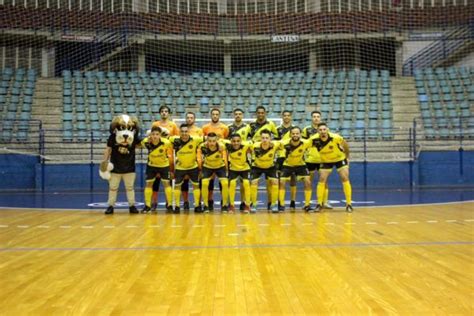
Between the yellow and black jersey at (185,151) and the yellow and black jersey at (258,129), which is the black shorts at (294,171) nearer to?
the yellow and black jersey at (258,129)

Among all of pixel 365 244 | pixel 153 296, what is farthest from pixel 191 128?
pixel 153 296

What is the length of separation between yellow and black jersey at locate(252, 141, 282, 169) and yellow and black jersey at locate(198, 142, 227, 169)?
0.57 meters

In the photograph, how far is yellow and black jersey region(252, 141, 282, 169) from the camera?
27.5 feet

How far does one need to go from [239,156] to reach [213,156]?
0.46 m

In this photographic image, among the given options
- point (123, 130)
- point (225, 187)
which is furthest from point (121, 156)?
point (225, 187)

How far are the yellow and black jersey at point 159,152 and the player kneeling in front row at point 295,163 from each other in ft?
6.77

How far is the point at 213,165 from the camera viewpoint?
27.4 feet

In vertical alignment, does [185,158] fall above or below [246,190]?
above

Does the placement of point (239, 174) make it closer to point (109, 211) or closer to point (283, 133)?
point (283, 133)

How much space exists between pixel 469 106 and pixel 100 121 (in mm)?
13727

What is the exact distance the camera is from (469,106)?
18.0 meters

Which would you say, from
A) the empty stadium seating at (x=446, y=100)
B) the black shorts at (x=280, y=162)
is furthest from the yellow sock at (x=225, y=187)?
the empty stadium seating at (x=446, y=100)

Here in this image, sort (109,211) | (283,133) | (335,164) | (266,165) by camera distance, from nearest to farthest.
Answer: (109,211) → (266,165) → (335,164) → (283,133)

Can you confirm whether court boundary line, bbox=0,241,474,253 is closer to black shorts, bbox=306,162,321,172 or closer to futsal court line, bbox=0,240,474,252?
futsal court line, bbox=0,240,474,252
